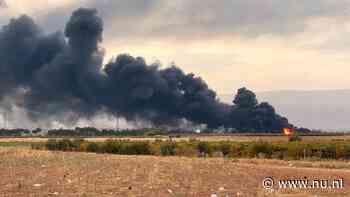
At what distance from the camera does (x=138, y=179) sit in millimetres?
30266

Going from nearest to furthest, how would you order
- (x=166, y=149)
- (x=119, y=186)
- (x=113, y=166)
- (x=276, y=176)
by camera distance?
(x=119, y=186) → (x=276, y=176) → (x=113, y=166) → (x=166, y=149)

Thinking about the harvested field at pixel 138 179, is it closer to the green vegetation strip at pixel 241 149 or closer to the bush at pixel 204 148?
the green vegetation strip at pixel 241 149

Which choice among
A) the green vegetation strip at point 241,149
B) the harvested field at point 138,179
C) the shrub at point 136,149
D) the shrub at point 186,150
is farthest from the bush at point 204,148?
the harvested field at point 138,179

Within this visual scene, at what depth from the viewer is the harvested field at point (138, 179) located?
26828 mm

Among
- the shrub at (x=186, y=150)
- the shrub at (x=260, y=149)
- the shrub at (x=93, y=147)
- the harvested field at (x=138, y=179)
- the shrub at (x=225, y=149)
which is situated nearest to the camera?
the harvested field at (x=138, y=179)

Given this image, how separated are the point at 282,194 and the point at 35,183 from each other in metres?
12.0

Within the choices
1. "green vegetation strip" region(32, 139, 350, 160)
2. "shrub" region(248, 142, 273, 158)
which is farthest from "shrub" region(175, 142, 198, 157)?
"shrub" region(248, 142, 273, 158)

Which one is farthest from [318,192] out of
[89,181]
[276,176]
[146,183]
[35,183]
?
[35,183]

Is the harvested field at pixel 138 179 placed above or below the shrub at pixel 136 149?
below

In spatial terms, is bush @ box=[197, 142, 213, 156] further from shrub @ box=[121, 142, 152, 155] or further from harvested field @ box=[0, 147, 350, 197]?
harvested field @ box=[0, 147, 350, 197]

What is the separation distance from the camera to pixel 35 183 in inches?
1135

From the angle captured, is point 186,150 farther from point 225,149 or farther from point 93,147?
point 93,147

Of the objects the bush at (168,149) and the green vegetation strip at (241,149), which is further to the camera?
the bush at (168,149)

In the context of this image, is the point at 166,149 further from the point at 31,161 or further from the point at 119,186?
the point at 119,186
